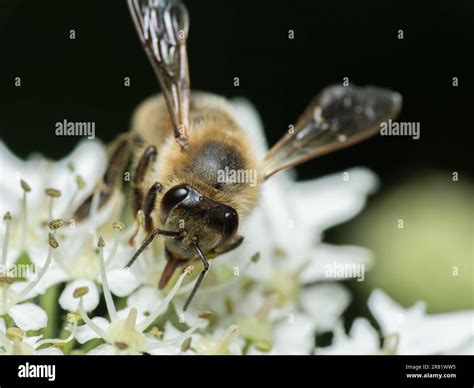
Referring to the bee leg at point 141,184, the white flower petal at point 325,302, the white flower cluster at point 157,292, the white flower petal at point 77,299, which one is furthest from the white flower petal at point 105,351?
the white flower petal at point 325,302

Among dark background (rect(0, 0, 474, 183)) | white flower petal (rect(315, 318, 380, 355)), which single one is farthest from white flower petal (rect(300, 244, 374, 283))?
dark background (rect(0, 0, 474, 183))

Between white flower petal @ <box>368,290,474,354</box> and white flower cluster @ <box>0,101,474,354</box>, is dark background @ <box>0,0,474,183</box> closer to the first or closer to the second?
white flower cluster @ <box>0,101,474,354</box>

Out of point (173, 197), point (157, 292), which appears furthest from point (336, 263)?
point (173, 197)

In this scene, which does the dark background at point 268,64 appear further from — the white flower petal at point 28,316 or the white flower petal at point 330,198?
the white flower petal at point 28,316

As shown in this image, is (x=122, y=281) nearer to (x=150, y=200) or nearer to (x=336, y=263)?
(x=150, y=200)
